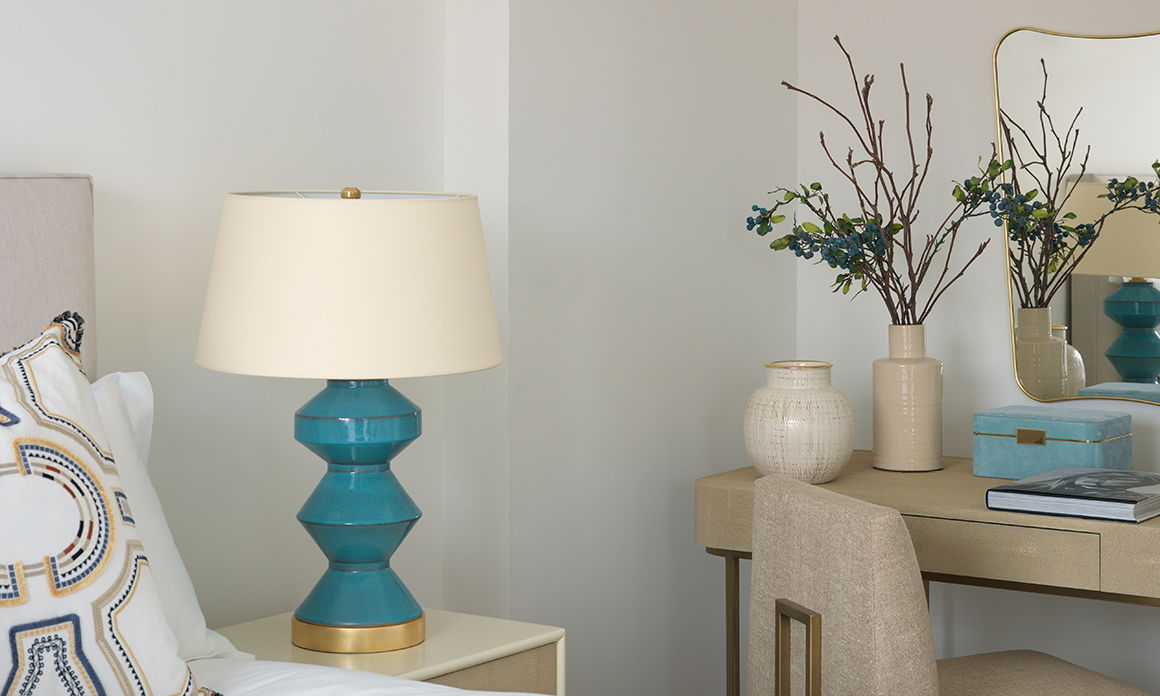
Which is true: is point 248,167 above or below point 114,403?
above

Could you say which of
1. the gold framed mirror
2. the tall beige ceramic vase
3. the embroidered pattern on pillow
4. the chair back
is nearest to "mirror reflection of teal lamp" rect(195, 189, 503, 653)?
the embroidered pattern on pillow

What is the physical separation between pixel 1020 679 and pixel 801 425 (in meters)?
0.60

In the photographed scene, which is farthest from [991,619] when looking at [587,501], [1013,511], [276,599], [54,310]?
[54,310]

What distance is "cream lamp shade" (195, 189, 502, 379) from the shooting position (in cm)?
139

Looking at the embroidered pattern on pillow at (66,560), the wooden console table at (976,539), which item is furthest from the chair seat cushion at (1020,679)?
the embroidered pattern on pillow at (66,560)

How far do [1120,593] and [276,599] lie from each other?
55.9 inches

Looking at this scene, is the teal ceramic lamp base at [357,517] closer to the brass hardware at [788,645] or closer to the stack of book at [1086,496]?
the brass hardware at [788,645]

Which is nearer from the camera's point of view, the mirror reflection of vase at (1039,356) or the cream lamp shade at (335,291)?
the cream lamp shade at (335,291)

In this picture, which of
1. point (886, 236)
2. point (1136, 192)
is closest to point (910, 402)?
point (886, 236)

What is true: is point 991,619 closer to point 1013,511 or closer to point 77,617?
point 1013,511

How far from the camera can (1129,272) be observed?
8.19ft

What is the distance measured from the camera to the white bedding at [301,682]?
1173 mm

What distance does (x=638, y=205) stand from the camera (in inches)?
95.0

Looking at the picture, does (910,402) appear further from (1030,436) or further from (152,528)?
(152,528)
